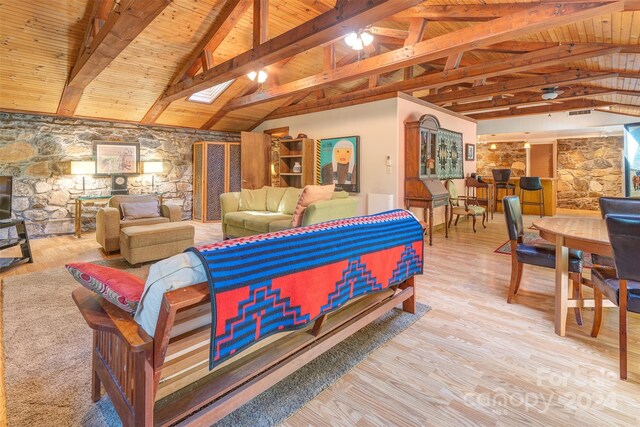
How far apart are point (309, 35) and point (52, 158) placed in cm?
549

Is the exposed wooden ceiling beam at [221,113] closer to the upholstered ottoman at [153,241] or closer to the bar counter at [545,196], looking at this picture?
the upholstered ottoman at [153,241]

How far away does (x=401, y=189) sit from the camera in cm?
559

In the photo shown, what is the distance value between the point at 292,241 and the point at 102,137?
6719 mm

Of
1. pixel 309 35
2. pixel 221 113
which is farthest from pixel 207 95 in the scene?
pixel 309 35

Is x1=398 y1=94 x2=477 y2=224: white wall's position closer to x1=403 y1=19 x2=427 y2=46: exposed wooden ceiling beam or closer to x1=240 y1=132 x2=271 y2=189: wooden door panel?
x1=403 y1=19 x2=427 y2=46: exposed wooden ceiling beam

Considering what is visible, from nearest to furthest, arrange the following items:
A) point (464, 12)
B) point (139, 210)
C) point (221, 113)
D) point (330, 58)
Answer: point (464, 12)
point (330, 58)
point (139, 210)
point (221, 113)

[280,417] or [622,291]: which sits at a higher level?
[622,291]

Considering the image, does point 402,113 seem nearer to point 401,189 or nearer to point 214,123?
point 401,189

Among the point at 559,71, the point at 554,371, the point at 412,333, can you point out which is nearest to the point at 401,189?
the point at 559,71

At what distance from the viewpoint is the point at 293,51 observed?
3.53m

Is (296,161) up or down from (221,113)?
down

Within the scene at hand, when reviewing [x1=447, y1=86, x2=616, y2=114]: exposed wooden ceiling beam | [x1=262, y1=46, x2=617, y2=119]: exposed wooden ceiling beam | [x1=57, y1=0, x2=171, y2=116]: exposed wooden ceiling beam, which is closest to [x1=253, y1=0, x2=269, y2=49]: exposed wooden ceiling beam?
[x1=57, y1=0, x2=171, y2=116]: exposed wooden ceiling beam

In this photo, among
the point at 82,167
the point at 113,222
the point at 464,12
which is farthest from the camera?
the point at 82,167

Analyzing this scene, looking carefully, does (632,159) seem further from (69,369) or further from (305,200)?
(69,369)
